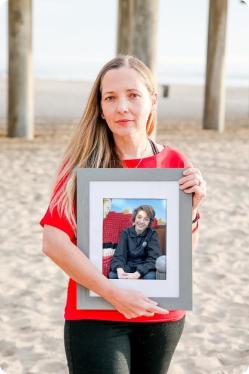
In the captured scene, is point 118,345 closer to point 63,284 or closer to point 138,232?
point 138,232

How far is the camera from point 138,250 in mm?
1957

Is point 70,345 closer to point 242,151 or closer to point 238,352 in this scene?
point 238,352

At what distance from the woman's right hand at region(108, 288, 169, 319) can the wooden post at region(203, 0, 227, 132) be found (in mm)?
12988

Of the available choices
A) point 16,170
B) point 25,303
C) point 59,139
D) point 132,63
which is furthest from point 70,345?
point 59,139

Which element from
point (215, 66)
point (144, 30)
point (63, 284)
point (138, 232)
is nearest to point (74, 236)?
point (138, 232)

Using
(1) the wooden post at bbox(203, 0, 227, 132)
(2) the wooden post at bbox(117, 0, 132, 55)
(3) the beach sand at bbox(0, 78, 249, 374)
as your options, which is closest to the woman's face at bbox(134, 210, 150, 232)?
(3) the beach sand at bbox(0, 78, 249, 374)

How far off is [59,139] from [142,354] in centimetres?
1127

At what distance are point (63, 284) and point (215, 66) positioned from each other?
10.4 meters

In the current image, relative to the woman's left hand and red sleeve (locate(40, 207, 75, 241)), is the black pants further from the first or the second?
the woman's left hand

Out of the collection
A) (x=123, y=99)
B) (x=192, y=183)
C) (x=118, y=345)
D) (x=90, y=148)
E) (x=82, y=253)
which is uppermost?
(x=123, y=99)

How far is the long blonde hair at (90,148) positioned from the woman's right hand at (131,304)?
0.68 ft

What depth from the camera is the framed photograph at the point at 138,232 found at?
195 centimetres

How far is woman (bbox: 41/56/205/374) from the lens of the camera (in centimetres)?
194

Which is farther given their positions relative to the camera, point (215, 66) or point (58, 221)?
point (215, 66)
